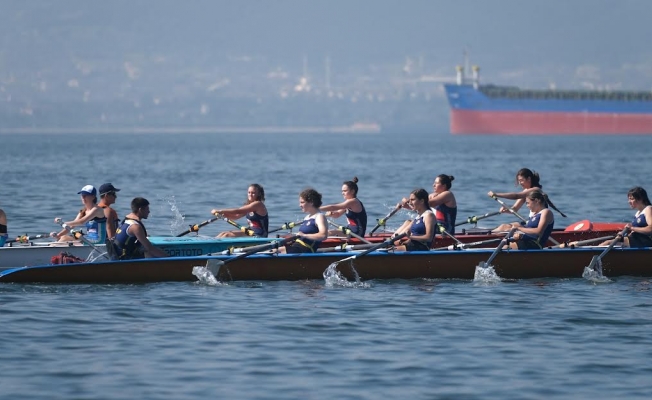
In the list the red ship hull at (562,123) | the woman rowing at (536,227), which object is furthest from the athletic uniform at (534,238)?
the red ship hull at (562,123)

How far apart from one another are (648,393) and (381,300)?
5.35 m

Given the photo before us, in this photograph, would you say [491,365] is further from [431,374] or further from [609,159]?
[609,159]

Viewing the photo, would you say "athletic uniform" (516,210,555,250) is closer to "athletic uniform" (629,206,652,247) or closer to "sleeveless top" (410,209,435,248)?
"athletic uniform" (629,206,652,247)

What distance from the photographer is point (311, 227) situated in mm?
18766

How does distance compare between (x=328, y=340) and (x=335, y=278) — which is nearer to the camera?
Result: (x=328, y=340)

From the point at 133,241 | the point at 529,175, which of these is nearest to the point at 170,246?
the point at 133,241

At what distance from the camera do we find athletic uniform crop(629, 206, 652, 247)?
19109 millimetres

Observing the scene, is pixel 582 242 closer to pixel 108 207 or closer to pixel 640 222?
pixel 640 222

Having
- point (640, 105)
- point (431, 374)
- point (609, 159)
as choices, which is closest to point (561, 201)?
point (431, 374)

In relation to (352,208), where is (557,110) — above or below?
above

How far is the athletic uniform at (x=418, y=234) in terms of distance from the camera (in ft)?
61.3

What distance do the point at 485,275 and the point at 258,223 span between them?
424cm

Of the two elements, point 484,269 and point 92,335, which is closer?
point 92,335

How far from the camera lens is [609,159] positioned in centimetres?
7575
